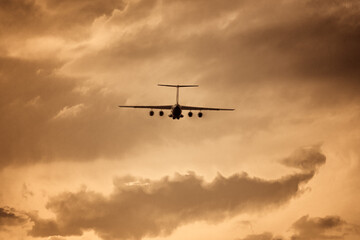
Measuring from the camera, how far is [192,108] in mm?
172125

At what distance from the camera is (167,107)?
170750 millimetres

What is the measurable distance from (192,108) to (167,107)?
717 centimetres
